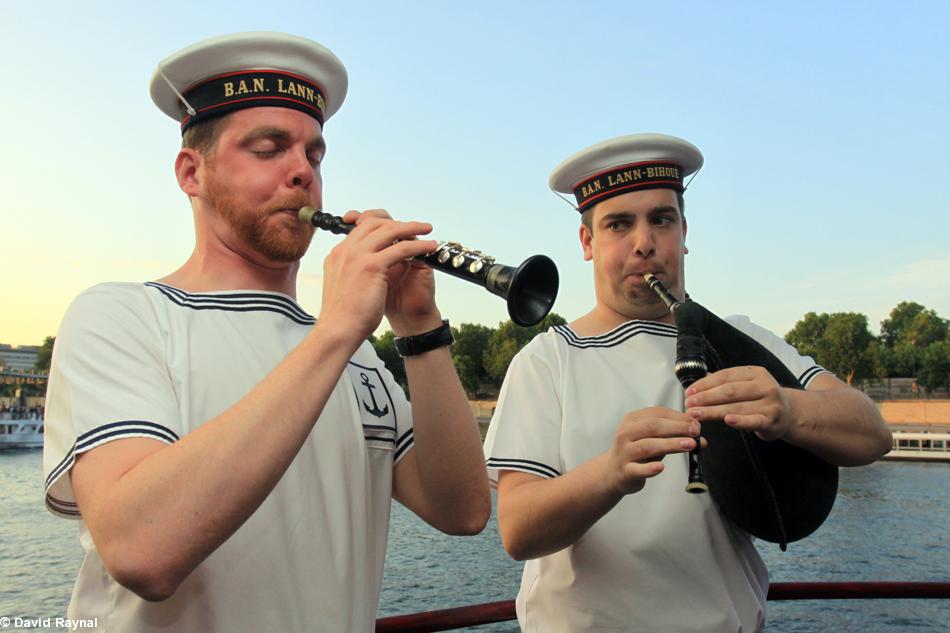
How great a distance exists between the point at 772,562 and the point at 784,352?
97.3ft

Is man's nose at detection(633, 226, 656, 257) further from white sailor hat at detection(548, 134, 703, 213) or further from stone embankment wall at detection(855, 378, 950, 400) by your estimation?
stone embankment wall at detection(855, 378, 950, 400)

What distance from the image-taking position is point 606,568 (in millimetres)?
2852

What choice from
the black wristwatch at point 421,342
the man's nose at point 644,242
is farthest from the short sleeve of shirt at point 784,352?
the black wristwatch at point 421,342

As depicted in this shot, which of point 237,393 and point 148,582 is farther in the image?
point 237,393

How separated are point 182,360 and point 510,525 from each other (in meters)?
1.27

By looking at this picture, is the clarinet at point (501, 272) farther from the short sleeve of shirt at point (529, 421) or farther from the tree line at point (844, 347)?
the tree line at point (844, 347)

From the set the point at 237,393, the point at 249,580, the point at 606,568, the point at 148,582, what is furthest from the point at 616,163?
the point at 148,582

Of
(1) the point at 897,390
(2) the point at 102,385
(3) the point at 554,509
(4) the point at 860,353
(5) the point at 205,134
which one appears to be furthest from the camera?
(1) the point at 897,390

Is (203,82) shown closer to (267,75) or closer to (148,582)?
(267,75)

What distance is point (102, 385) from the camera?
6.27 feet

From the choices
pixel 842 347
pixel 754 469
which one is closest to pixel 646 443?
pixel 754 469

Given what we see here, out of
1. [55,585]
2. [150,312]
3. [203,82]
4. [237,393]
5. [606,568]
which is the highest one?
[203,82]

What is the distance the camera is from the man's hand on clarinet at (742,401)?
2.41 metres

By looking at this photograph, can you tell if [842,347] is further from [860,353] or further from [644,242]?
[644,242]
